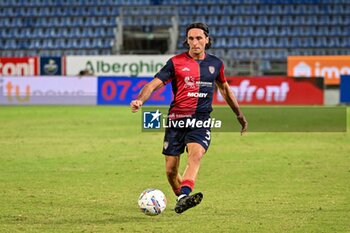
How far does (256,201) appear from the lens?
9.70m

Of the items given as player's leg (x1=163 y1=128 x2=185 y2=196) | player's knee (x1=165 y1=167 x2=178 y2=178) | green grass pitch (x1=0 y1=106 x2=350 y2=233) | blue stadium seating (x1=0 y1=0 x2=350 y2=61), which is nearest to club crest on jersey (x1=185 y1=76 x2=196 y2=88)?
player's leg (x1=163 y1=128 x2=185 y2=196)

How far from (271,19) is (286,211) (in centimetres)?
4076

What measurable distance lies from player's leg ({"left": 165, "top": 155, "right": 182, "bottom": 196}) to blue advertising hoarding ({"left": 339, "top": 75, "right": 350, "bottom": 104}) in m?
30.1

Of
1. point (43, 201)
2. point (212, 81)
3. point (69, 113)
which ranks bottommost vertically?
point (69, 113)

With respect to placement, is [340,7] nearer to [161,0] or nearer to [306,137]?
[161,0]

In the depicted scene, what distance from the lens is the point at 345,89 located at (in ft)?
125

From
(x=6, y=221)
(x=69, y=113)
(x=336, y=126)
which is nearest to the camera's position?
(x=6, y=221)

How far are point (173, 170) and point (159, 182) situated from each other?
124 inches

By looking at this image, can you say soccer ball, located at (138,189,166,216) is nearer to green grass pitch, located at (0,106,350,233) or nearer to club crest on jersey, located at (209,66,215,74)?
green grass pitch, located at (0,106,350,233)

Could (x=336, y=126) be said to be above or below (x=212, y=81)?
below

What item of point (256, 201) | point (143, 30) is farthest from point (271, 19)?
point (256, 201)

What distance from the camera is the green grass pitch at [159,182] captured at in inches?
320

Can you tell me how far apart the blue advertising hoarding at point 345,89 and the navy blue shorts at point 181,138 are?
30372mm

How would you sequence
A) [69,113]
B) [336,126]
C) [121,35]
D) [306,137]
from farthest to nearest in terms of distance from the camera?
[121,35] → [69,113] → [336,126] → [306,137]
